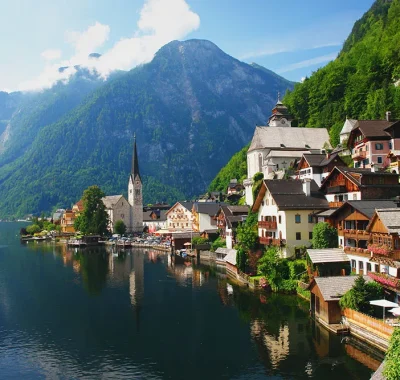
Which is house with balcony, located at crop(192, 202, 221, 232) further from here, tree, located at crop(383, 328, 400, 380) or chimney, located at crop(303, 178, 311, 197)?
tree, located at crop(383, 328, 400, 380)

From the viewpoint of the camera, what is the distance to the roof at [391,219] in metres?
35.8

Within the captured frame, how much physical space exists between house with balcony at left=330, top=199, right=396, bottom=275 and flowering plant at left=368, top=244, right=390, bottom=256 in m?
1.41

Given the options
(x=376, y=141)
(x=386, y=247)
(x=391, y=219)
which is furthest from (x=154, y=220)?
(x=386, y=247)

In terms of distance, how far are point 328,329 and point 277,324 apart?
4.87 metres

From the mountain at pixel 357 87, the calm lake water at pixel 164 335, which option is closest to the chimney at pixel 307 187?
the calm lake water at pixel 164 335

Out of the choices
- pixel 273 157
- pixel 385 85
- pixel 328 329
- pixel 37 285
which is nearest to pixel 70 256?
pixel 37 285

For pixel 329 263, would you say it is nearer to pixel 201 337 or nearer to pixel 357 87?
pixel 201 337

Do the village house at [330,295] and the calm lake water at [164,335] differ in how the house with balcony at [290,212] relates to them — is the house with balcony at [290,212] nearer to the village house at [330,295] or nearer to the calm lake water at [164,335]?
the calm lake water at [164,335]

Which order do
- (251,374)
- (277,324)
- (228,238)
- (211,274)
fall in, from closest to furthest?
(251,374) → (277,324) → (211,274) → (228,238)

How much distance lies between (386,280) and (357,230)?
30.9ft

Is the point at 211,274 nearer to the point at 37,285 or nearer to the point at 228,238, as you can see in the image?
the point at 228,238

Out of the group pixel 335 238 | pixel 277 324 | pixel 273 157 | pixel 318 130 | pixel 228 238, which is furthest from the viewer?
pixel 318 130

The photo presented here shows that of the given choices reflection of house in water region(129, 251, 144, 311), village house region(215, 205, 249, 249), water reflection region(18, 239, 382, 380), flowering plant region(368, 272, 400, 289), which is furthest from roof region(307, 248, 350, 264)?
village house region(215, 205, 249, 249)

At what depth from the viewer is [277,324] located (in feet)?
127
